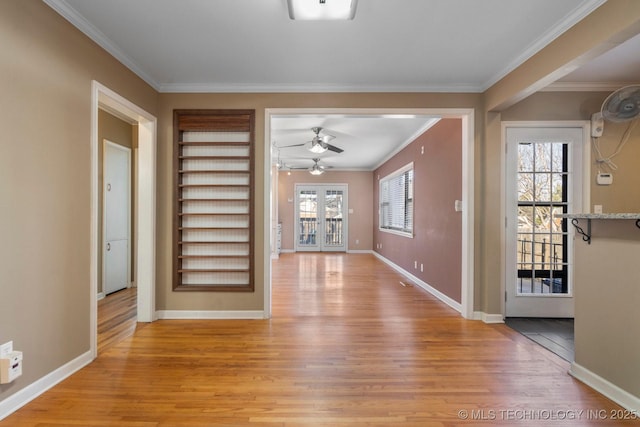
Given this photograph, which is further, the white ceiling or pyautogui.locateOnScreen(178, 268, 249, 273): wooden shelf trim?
pyautogui.locateOnScreen(178, 268, 249, 273): wooden shelf trim

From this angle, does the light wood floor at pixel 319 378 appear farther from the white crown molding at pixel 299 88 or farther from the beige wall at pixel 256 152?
the white crown molding at pixel 299 88

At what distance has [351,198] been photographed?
9.65 m

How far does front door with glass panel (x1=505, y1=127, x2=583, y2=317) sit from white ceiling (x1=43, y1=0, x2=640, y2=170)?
83 cm

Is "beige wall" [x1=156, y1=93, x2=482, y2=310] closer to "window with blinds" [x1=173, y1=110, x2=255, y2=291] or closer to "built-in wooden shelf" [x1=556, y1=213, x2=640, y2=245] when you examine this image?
"window with blinds" [x1=173, y1=110, x2=255, y2=291]

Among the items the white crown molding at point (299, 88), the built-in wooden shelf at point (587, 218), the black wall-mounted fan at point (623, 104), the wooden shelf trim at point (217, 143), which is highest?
the white crown molding at point (299, 88)

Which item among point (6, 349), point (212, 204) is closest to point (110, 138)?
point (212, 204)

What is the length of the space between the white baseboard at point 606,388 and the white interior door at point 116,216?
531 cm

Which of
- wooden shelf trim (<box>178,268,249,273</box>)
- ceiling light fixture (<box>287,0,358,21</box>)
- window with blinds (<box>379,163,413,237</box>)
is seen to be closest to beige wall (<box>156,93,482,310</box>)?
wooden shelf trim (<box>178,268,249,273</box>)

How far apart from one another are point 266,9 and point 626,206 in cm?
399

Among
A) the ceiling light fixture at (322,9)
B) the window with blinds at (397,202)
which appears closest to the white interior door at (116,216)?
the ceiling light fixture at (322,9)

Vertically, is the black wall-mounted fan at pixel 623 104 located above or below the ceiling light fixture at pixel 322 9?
below

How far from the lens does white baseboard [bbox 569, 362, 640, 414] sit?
5.93 feet

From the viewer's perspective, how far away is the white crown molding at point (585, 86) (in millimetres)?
3264

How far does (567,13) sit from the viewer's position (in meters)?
2.18
